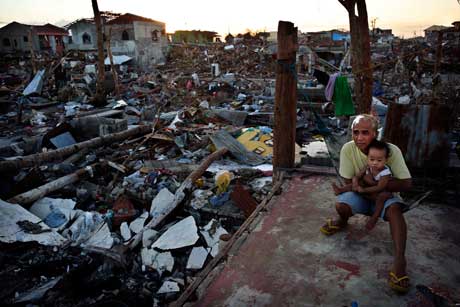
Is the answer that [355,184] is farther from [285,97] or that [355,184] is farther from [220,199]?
[220,199]

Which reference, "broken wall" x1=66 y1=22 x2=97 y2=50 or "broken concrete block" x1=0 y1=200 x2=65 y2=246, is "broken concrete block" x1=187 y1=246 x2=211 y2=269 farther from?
"broken wall" x1=66 y1=22 x2=97 y2=50

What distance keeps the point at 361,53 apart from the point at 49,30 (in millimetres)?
44034

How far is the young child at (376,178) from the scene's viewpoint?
2.65 metres

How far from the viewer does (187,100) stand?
1511 centimetres

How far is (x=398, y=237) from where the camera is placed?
245cm


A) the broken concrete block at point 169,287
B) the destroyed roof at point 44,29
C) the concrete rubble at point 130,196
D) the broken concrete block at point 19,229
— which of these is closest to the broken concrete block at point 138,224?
the concrete rubble at point 130,196

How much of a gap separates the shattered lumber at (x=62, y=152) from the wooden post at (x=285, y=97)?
4938mm

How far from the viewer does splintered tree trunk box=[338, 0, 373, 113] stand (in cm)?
653

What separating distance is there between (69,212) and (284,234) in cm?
379

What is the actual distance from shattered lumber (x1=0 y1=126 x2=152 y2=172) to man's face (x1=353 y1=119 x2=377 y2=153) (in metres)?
6.04

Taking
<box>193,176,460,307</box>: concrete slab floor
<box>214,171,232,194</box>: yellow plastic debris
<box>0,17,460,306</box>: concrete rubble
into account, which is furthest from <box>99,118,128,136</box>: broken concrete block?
<box>193,176,460,307</box>: concrete slab floor

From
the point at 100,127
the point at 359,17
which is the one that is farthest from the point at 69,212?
the point at 359,17

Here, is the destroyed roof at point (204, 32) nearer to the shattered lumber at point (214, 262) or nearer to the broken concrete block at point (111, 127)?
the broken concrete block at point (111, 127)

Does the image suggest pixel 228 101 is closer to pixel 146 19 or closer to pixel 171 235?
pixel 171 235
